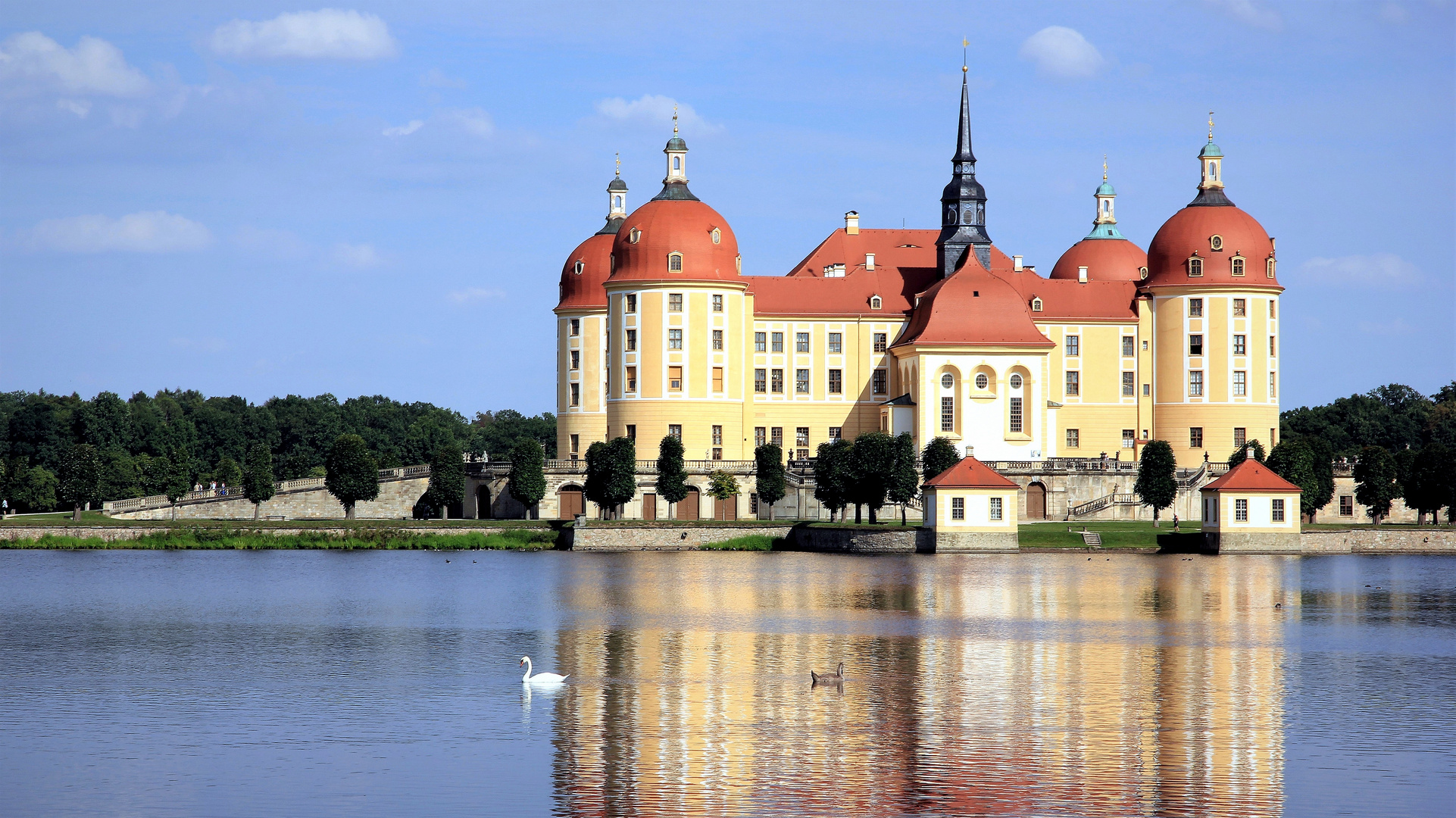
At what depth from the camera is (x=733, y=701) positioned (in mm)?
27172

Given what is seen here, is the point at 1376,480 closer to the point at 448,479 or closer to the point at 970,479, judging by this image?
the point at 970,479

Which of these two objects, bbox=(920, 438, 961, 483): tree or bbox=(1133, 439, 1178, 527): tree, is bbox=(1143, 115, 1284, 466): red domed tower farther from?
bbox=(920, 438, 961, 483): tree

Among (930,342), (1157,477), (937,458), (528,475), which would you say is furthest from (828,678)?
(930,342)

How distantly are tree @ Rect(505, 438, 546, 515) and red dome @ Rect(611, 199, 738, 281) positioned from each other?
1023 centimetres

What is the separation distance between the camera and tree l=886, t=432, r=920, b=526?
69.9 meters

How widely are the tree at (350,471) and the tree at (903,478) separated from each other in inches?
1028

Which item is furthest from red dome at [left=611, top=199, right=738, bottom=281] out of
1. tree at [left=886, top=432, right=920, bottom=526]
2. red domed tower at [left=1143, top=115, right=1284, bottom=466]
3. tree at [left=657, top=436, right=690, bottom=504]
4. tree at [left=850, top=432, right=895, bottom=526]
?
red domed tower at [left=1143, top=115, right=1284, bottom=466]

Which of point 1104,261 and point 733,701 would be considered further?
point 1104,261

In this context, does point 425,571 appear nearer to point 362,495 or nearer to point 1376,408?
point 362,495

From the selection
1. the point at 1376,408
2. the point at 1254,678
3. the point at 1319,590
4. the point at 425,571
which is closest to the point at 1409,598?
the point at 1319,590

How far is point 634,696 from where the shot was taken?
27.8 meters

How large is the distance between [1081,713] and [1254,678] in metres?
6.23

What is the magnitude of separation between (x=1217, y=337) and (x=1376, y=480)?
11.8m

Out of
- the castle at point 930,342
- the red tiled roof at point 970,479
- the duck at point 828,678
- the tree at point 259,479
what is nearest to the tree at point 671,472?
the castle at point 930,342
